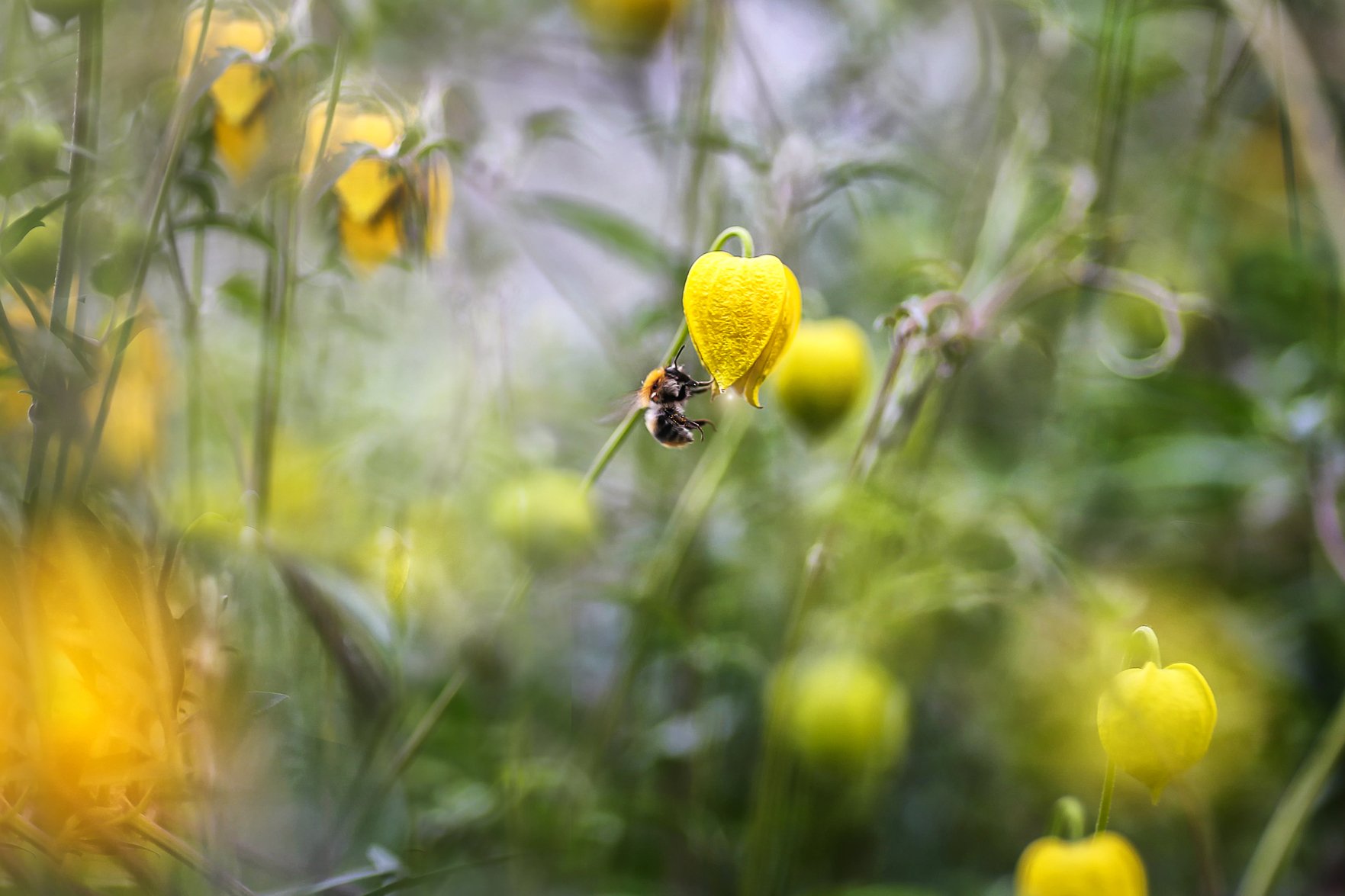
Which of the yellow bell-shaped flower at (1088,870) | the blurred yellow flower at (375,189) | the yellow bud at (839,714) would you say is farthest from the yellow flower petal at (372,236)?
the yellow bell-shaped flower at (1088,870)

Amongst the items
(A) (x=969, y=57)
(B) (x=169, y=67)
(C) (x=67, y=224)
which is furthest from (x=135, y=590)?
(A) (x=969, y=57)

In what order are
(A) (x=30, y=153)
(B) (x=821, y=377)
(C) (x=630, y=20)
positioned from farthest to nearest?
(C) (x=630, y=20) < (B) (x=821, y=377) < (A) (x=30, y=153)

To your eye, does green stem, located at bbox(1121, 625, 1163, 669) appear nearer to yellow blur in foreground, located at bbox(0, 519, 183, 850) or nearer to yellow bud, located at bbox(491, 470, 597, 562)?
yellow bud, located at bbox(491, 470, 597, 562)

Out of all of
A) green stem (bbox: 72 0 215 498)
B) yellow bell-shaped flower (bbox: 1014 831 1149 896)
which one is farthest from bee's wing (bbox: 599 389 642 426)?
yellow bell-shaped flower (bbox: 1014 831 1149 896)

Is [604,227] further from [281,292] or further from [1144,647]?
[1144,647]

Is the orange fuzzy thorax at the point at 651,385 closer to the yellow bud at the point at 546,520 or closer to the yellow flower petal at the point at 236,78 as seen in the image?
the yellow bud at the point at 546,520

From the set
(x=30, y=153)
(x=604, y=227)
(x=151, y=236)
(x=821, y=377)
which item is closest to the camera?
(x=151, y=236)

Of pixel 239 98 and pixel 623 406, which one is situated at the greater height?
pixel 239 98

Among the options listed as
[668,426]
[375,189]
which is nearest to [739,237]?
[668,426]
